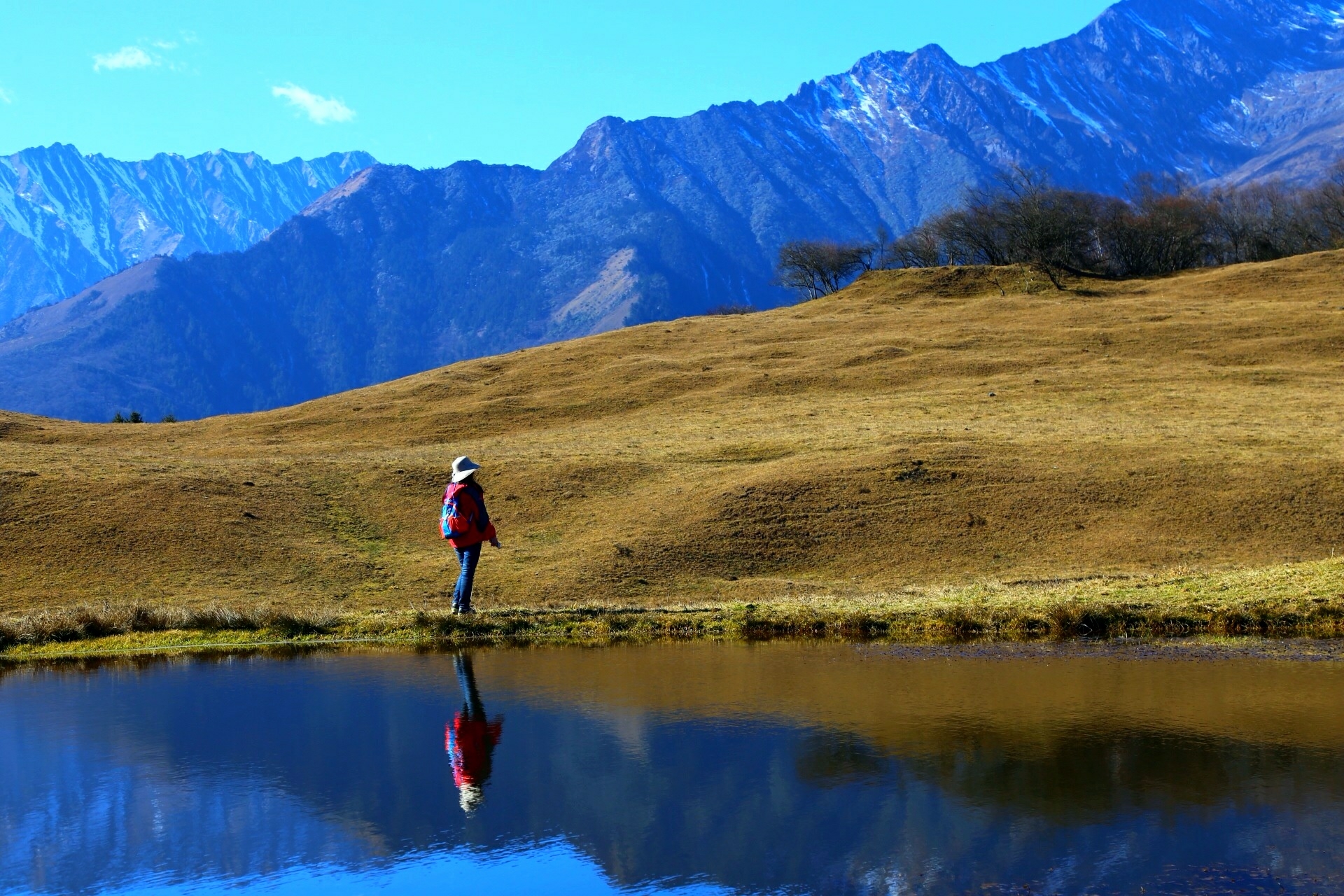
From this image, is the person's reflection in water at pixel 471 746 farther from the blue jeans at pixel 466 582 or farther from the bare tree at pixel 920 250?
the bare tree at pixel 920 250

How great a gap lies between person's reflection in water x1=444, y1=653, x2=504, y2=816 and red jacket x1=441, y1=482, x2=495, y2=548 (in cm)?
511

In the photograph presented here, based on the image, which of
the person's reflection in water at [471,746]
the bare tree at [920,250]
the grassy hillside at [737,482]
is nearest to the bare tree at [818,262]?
the bare tree at [920,250]

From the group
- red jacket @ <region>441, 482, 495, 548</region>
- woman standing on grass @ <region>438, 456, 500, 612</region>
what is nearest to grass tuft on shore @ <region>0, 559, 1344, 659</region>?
woman standing on grass @ <region>438, 456, 500, 612</region>

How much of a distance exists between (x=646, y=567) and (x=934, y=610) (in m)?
10.4

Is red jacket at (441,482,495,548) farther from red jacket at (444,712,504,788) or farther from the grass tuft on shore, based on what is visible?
red jacket at (444,712,504,788)

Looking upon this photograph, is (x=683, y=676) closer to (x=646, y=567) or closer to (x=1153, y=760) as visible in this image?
(x=1153, y=760)

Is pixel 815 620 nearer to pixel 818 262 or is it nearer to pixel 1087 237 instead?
pixel 1087 237

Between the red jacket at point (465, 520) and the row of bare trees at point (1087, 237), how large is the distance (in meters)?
81.7

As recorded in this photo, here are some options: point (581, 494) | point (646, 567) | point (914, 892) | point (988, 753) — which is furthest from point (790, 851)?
point (581, 494)

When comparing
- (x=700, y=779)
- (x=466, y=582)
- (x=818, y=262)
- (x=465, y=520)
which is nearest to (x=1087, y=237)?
(x=818, y=262)

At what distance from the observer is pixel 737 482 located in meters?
34.6

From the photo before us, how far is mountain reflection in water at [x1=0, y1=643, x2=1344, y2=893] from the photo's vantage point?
8844 mm

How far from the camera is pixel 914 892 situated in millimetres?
8234

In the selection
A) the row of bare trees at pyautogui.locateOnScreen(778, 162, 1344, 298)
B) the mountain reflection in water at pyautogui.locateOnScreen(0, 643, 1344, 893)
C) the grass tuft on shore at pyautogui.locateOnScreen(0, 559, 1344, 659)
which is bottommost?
the mountain reflection in water at pyautogui.locateOnScreen(0, 643, 1344, 893)
